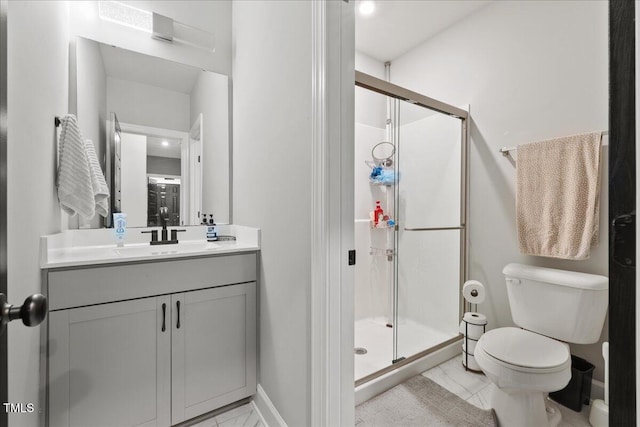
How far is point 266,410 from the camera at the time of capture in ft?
4.83

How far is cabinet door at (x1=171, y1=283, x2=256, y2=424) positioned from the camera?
1422 mm

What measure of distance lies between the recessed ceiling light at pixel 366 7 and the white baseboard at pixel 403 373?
2562 millimetres

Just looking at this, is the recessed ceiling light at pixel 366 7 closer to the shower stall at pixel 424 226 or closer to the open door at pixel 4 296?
the shower stall at pixel 424 226

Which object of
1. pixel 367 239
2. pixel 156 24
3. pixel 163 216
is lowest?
pixel 367 239

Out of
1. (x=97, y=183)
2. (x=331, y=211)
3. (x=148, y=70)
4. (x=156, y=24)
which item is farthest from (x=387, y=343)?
(x=156, y=24)

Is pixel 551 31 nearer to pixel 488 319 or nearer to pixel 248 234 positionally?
pixel 488 319

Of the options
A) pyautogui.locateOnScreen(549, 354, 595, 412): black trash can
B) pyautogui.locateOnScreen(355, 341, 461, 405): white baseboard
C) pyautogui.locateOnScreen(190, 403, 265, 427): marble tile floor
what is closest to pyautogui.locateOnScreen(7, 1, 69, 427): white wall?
pyautogui.locateOnScreen(190, 403, 265, 427): marble tile floor

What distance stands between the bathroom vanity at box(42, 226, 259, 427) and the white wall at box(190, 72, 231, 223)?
0.48m

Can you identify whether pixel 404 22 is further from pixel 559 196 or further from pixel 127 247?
pixel 127 247

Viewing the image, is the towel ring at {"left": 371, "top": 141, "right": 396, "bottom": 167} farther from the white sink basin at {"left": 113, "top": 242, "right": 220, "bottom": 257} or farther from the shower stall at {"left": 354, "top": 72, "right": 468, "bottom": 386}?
the white sink basin at {"left": 113, "top": 242, "right": 220, "bottom": 257}

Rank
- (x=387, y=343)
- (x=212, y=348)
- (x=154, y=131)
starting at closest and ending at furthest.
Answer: (x=212, y=348)
(x=154, y=131)
(x=387, y=343)

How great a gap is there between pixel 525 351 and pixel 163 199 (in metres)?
2.23

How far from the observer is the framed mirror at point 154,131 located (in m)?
1.67

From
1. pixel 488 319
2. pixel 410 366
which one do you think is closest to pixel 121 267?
pixel 410 366
